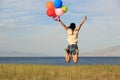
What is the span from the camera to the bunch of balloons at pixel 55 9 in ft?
53.4

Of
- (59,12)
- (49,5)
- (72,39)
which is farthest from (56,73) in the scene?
(49,5)

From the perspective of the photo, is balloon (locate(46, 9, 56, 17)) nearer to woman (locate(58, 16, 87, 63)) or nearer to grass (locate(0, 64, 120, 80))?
woman (locate(58, 16, 87, 63))

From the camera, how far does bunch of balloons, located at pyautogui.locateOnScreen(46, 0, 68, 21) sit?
1628 centimetres

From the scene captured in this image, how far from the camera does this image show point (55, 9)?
54.1 feet

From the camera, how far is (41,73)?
16.4 m

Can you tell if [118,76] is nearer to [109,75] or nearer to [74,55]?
[109,75]

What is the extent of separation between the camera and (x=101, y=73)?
1634 cm

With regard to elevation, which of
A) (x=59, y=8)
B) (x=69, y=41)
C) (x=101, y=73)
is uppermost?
(x=59, y=8)

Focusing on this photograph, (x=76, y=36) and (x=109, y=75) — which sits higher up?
(x=76, y=36)

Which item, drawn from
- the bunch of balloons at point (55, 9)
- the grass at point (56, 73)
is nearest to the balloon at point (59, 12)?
the bunch of balloons at point (55, 9)

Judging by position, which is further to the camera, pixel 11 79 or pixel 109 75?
pixel 109 75

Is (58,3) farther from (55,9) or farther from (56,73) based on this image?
(56,73)

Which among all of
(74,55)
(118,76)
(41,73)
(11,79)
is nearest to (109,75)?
(118,76)

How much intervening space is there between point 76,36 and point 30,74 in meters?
2.50
